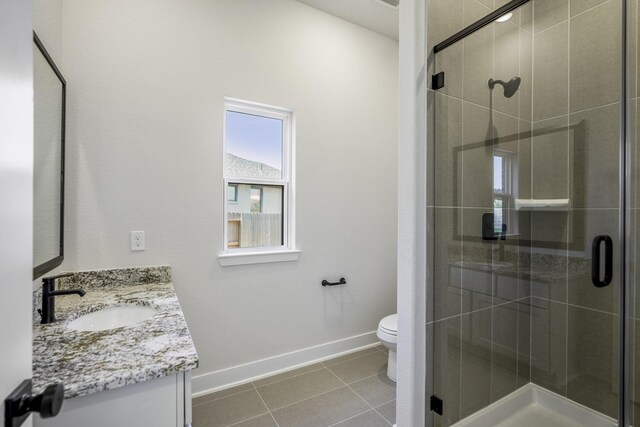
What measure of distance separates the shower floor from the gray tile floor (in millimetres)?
538

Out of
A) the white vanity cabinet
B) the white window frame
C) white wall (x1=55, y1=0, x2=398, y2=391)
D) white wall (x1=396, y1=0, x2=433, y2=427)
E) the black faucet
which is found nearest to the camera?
the white vanity cabinet

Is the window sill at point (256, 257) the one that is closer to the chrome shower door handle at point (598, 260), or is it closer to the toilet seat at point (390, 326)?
the toilet seat at point (390, 326)

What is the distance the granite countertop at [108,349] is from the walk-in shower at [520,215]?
1.20 metres

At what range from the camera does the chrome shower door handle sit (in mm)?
1356

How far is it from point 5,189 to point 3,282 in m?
0.15

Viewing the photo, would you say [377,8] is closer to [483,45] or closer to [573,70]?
[483,45]

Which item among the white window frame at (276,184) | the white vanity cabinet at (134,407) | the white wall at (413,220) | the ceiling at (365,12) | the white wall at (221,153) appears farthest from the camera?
the ceiling at (365,12)

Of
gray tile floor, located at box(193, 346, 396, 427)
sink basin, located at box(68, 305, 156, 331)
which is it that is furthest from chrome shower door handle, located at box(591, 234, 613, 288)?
sink basin, located at box(68, 305, 156, 331)

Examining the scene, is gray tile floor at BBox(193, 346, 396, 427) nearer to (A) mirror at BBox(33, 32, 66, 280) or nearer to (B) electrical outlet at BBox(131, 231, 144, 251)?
(B) electrical outlet at BBox(131, 231, 144, 251)

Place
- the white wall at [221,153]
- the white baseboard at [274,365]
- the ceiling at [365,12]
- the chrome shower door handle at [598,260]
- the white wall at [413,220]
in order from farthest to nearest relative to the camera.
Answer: the ceiling at [365,12] → the white baseboard at [274,365] → the white wall at [221,153] → the white wall at [413,220] → the chrome shower door handle at [598,260]

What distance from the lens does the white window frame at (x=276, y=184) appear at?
2.28 meters

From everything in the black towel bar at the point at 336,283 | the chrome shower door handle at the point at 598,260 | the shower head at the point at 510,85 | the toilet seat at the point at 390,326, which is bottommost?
the toilet seat at the point at 390,326

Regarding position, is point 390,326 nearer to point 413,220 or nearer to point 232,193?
point 413,220

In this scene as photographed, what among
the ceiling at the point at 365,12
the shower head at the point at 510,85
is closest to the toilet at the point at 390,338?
the shower head at the point at 510,85
